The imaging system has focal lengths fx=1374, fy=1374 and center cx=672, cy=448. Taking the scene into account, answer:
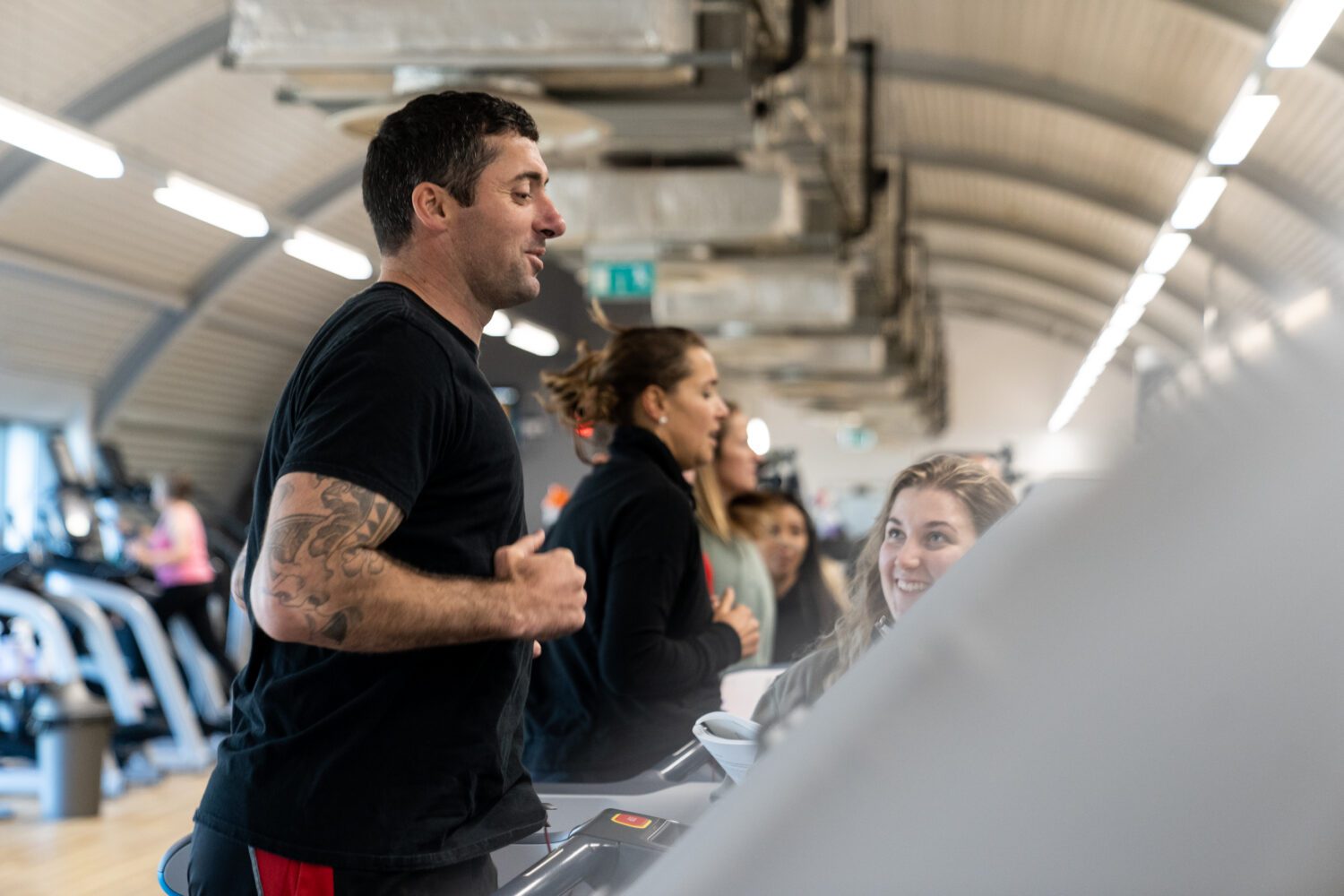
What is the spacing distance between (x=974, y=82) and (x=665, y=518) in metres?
13.1

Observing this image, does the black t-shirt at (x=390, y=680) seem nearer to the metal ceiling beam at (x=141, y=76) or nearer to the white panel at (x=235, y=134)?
the white panel at (x=235, y=134)

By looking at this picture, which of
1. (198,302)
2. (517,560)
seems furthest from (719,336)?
(517,560)

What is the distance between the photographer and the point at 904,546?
5.15 feet

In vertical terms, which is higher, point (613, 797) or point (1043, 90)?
point (1043, 90)

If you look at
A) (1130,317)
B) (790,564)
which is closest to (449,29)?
(790,564)

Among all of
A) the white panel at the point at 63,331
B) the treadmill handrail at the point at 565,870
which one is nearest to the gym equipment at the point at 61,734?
the treadmill handrail at the point at 565,870

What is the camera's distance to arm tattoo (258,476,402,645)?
143cm

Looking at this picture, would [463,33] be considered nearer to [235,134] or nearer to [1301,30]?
[1301,30]

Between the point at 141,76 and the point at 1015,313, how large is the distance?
22061 mm

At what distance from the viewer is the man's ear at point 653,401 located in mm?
2871

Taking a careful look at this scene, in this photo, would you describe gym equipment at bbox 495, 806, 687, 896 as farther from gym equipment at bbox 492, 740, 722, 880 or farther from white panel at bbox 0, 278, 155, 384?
white panel at bbox 0, 278, 155, 384

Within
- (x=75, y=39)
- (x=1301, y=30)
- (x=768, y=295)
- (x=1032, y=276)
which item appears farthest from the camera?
→ (x=1032, y=276)

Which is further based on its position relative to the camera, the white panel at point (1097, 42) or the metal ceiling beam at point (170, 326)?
the metal ceiling beam at point (170, 326)

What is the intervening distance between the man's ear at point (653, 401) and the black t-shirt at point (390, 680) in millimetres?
1254
